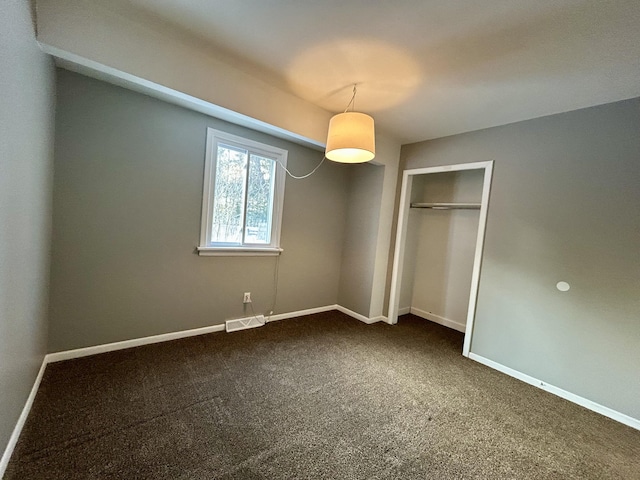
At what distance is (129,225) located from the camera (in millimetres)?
2469

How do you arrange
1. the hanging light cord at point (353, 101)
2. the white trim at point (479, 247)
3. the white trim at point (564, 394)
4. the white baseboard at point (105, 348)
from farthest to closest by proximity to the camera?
the white trim at point (479, 247), the hanging light cord at point (353, 101), the white trim at point (564, 394), the white baseboard at point (105, 348)

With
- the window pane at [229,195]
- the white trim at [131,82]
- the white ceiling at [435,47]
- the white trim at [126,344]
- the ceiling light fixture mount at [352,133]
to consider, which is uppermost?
the white ceiling at [435,47]

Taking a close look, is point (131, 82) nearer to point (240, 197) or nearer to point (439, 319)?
point (240, 197)

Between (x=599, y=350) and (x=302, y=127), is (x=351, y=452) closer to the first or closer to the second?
(x=599, y=350)

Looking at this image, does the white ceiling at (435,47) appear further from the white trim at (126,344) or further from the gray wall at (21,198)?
the white trim at (126,344)

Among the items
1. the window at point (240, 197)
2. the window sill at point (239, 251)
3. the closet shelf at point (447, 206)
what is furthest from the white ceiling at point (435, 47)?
the window sill at point (239, 251)

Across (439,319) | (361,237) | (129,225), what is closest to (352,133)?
(361,237)

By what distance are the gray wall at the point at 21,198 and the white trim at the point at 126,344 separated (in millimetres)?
362

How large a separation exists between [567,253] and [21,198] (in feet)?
12.9

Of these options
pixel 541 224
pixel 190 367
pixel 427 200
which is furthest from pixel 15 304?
pixel 427 200

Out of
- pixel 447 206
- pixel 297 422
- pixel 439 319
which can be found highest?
pixel 447 206

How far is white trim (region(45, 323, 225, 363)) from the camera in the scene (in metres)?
2.24

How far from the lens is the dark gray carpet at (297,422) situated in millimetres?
1439

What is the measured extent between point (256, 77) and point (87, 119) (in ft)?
4.77
